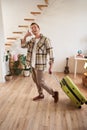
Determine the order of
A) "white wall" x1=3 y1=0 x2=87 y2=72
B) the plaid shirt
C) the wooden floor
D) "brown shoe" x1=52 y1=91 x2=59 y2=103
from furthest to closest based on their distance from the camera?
"white wall" x1=3 y1=0 x2=87 y2=72, "brown shoe" x1=52 y1=91 x2=59 y2=103, the plaid shirt, the wooden floor

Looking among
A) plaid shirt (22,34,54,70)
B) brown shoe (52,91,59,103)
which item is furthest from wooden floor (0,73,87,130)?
plaid shirt (22,34,54,70)

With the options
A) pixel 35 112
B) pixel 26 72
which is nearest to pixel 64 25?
pixel 26 72

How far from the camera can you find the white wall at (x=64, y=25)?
4.80 metres

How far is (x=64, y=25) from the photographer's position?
494 centimetres

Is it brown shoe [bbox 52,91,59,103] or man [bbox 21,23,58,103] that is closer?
man [bbox 21,23,58,103]

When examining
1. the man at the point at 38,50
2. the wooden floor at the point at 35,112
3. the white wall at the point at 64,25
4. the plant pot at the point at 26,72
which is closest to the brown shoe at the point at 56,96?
the wooden floor at the point at 35,112

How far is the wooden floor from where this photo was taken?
7.77ft

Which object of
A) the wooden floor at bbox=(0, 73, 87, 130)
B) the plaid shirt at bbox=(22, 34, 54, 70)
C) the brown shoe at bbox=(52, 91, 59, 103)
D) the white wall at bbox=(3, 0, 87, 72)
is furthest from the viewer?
the white wall at bbox=(3, 0, 87, 72)

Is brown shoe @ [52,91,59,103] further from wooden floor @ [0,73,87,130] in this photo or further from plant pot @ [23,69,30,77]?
plant pot @ [23,69,30,77]

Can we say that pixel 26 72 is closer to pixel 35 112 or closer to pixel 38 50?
pixel 38 50

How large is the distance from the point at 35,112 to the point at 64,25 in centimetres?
303

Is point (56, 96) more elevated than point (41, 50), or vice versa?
point (41, 50)

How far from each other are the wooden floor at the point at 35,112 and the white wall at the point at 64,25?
1.68m

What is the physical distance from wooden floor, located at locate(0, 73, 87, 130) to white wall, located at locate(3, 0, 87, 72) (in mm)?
1684
